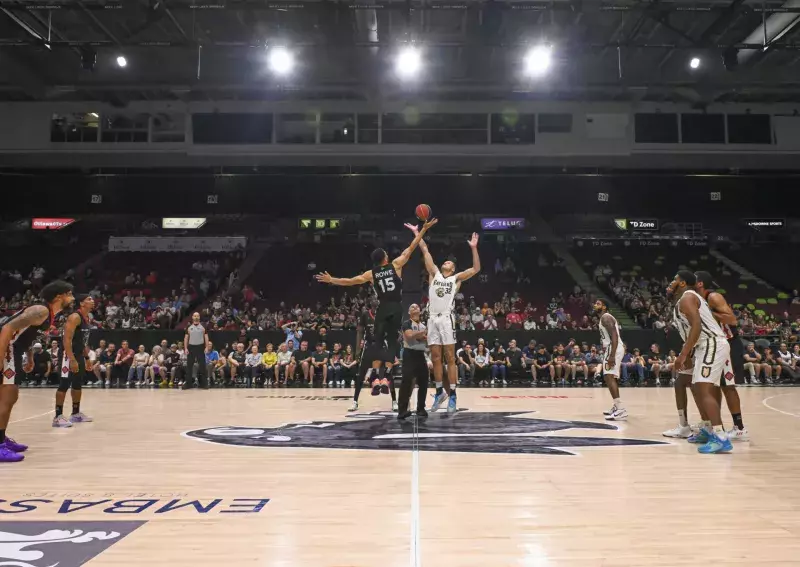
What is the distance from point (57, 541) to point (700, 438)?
5.33 metres

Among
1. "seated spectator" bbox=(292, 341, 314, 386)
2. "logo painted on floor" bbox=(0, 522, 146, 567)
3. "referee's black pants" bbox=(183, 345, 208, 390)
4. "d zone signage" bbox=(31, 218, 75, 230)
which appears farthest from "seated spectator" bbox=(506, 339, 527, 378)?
"d zone signage" bbox=(31, 218, 75, 230)

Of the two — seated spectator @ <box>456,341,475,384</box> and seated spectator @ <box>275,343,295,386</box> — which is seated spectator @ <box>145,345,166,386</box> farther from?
seated spectator @ <box>456,341,475,384</box>

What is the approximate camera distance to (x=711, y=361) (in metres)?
5.33

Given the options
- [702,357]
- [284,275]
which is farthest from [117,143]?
[702,357]

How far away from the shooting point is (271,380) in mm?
15578

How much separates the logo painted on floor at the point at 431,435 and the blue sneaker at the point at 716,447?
59cm

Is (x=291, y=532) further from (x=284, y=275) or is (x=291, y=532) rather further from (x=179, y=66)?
(x=284, y=275)

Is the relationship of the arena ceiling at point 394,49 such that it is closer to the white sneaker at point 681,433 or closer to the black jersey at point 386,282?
the black jersey at point 386,282

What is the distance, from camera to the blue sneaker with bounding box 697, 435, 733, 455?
5059 mm

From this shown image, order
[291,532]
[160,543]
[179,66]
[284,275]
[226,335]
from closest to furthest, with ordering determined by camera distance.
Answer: [160,543]
[291,532]
[226,335]
[179,66]
[284,275]

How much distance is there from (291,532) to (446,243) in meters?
22.7

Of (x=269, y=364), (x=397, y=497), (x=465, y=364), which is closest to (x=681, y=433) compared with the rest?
(x=397, y=497)

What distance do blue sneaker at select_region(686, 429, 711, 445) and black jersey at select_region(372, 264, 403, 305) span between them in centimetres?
347

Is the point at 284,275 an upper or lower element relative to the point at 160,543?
upper
